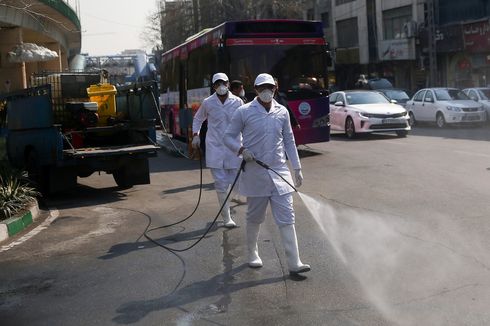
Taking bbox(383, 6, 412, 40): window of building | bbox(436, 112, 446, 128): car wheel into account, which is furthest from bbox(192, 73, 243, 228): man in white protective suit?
bbox(383, 6, 412, 40): window of building

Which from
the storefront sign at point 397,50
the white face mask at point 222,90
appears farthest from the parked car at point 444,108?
the white face mask at point 222,90

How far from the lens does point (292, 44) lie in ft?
51.4

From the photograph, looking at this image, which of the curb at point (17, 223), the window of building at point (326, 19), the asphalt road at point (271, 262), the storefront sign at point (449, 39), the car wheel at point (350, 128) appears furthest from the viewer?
the window of building at point (326, 19)

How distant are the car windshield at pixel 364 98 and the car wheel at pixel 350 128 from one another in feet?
2.09

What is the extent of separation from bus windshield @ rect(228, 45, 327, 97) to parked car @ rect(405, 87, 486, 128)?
8.86 m

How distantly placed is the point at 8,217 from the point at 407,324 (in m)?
6.34

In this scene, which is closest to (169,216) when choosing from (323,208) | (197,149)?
(197,149)

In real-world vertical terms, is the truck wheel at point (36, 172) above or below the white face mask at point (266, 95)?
below

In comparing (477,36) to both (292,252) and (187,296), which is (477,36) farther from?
(187,296)

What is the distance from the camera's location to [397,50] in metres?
42.2

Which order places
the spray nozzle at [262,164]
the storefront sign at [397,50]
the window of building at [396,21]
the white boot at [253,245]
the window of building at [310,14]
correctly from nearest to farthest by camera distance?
the spray nozzle at [262,164]
the white boot at [253,245]
the storefront sign at [397,50]
the window of building at [396,21]
the window of building at [310,14]

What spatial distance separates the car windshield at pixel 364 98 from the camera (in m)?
21.2

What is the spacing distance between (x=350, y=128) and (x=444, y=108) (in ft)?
15.7

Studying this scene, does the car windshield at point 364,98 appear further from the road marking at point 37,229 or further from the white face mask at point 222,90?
the white face mask at point 222,90
